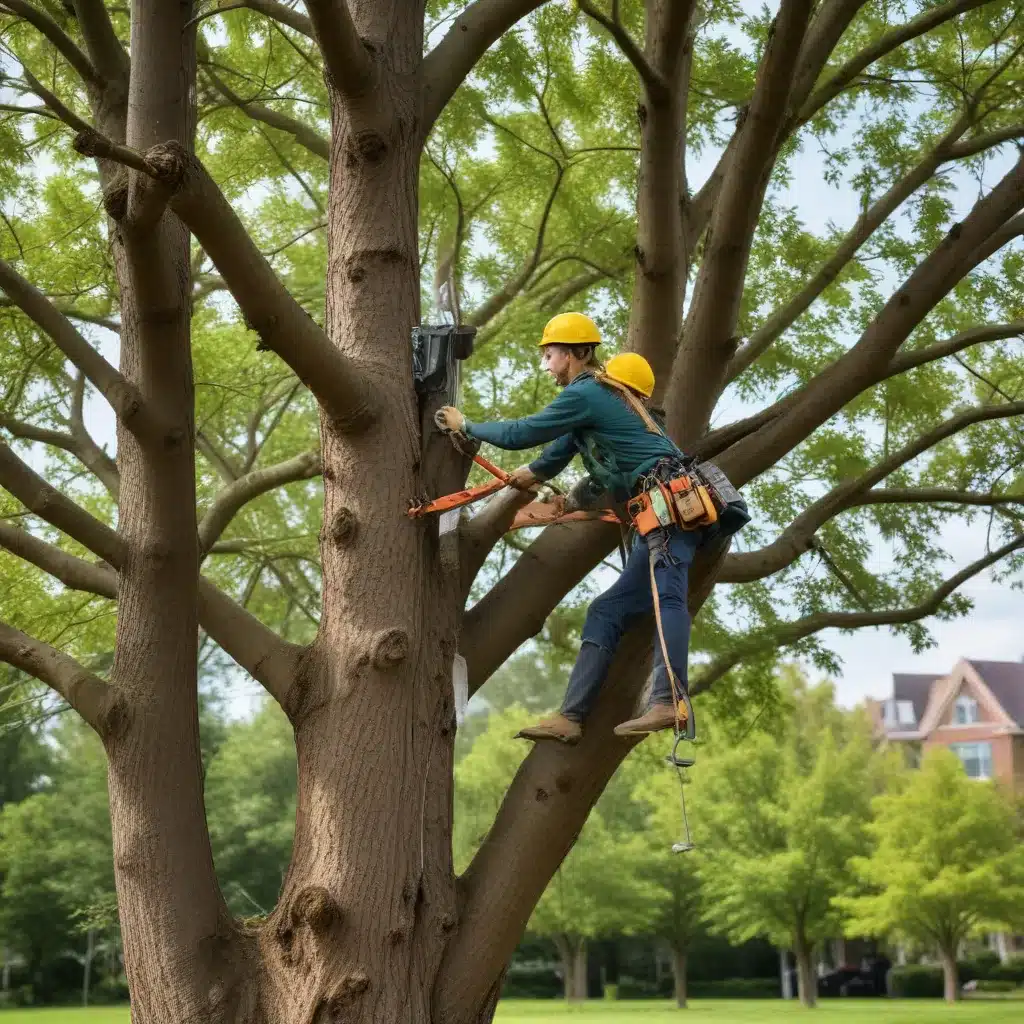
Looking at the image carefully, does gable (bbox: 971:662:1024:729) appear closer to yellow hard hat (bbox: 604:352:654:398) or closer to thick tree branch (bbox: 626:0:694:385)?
thick tree branch (bbox: 626:0:694:385)

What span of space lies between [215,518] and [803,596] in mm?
5510

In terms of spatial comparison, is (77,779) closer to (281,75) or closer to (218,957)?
(281,75)

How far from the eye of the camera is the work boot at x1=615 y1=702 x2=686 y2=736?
4.32m

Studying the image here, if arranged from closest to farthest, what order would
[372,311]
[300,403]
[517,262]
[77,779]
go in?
[372,311] < [517,262] < [300,403] < [77,779]

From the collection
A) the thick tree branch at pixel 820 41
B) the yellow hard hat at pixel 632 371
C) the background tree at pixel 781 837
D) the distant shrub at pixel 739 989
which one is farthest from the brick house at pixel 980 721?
the yellow hard hat at pixel 632 371

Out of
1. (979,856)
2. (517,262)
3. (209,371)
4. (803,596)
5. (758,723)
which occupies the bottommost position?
(979,856)

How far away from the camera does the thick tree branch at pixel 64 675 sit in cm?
466

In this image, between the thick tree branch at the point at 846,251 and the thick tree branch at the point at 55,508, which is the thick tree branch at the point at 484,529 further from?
the thick tree branch at the point at 846,251

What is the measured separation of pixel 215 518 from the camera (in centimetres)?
834

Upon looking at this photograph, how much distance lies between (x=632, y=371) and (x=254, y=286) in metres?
1.67

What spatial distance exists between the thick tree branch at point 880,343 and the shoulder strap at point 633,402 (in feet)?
2.38

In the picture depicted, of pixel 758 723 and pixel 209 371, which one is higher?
pixel 209 371

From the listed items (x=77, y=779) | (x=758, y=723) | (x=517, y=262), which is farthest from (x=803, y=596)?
(x=77, y=779)

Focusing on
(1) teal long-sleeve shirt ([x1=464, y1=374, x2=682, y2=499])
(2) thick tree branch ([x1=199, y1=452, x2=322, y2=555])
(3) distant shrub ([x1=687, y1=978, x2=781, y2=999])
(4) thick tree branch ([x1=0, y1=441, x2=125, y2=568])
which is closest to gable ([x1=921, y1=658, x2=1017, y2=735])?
(3) distant shrub ([x1=687, y1=978, x2=781, y2=999])
